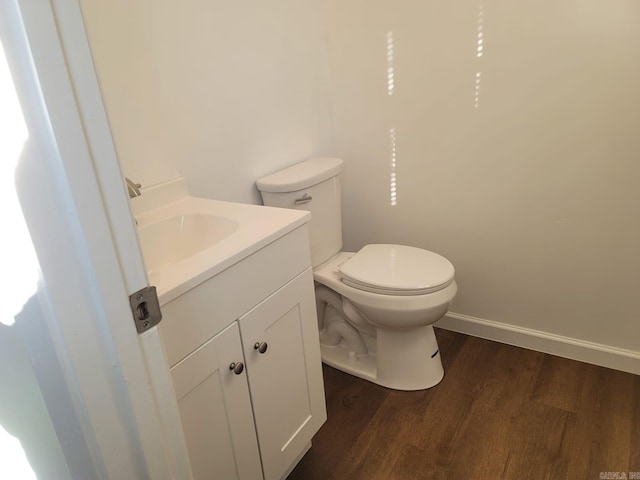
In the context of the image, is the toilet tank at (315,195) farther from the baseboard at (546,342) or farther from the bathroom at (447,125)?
the baseboard at (546,342)

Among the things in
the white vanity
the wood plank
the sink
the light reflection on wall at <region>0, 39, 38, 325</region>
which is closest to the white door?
the light reflection on wall at <region>0, 39, 38, 325</region>

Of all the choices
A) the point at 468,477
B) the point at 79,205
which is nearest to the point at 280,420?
the point at 468,477

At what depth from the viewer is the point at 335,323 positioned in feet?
6.32

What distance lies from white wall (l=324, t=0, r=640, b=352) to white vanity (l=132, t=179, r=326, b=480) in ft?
3.00

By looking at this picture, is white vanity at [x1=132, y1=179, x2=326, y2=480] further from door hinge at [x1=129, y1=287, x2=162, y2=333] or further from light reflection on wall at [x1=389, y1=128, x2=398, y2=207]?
light reflection on wall at [x1=389, y1=128, x2=398, y2=207]

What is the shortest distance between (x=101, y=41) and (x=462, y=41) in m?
1.25

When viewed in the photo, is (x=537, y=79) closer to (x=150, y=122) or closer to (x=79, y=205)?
(x=150, y=122)

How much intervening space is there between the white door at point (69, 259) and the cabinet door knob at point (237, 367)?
42 centimetres

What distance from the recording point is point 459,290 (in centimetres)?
202

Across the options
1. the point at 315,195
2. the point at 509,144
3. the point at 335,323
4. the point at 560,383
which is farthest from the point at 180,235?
the point at 560,383

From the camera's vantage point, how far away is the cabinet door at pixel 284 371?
110 centimetres

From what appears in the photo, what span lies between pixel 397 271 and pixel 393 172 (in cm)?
54

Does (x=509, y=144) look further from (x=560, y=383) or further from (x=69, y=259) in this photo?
(x=69, y=259)

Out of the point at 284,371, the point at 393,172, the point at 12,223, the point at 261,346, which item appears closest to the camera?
the point at 12,223
